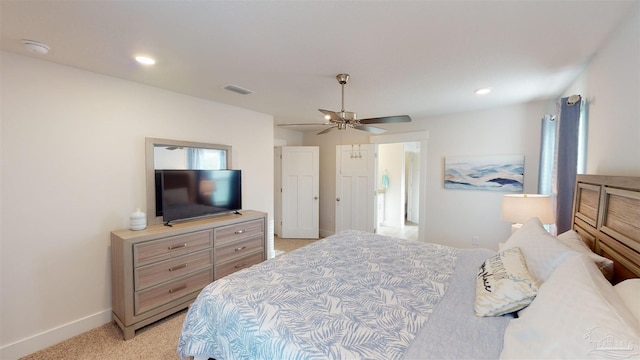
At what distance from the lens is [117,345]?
2113 mm

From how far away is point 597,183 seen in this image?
163 centimetres

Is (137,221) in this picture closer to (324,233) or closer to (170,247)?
→ (170,247)

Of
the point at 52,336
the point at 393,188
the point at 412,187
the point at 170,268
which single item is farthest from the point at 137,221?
the point at 412,187

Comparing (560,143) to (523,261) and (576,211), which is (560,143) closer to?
(576,211)

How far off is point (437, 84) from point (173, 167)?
119 inches

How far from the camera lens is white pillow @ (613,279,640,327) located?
873 mm

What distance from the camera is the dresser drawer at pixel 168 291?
7.39 feet

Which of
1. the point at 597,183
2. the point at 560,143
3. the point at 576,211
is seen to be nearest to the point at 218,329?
the point at 597,183

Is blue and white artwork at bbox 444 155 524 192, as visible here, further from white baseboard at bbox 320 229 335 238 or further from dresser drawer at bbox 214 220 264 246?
dresser drawer at bbox 214 220 264 246

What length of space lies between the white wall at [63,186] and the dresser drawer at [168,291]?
51 centimetres

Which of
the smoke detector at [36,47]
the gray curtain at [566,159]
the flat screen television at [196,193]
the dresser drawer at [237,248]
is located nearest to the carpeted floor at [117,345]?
the dresser drawer at [237,248]

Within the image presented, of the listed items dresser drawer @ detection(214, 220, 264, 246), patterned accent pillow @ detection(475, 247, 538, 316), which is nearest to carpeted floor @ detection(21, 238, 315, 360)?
dresser drawer @ detection(214, 220, 264, 246)

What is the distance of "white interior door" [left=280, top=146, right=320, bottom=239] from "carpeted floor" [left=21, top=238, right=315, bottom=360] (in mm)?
3033

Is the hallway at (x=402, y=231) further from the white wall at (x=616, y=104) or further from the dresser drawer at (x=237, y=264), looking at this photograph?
the white wall at (x=616, y=104)
